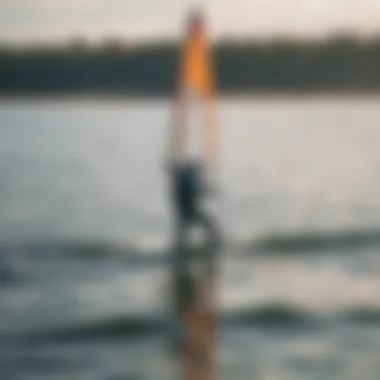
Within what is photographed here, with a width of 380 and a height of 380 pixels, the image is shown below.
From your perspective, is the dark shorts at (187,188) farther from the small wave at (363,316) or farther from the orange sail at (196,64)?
the small wave at (363,316)

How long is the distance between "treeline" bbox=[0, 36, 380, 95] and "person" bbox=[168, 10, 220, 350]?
0.62 feet

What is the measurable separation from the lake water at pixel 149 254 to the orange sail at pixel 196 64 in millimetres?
799

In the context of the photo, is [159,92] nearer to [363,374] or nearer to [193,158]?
[193,158]

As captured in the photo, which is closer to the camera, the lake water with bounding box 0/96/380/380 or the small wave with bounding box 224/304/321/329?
the lake water with bounding box 0/96/380/380

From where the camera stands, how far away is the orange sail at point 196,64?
5555 mm

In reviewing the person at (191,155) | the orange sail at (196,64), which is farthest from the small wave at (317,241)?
the orange sail at (196,64)

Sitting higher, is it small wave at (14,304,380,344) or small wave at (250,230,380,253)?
small wave at (250,230,380,253)

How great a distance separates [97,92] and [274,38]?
3.62 ft

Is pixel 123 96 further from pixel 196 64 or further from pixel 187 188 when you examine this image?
pixel 196 64

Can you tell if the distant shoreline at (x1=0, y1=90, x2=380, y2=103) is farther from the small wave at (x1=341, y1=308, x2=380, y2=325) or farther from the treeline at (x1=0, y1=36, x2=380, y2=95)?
the small wave at (x1=341, y1=308, x2=380, y2=325)

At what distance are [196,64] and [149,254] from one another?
1.63 meters

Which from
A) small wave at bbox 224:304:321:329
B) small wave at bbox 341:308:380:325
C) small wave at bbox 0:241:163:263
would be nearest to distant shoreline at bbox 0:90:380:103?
small wave at bbox 0:241:163:263

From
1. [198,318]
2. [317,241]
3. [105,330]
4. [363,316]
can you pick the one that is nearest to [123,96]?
[317,241]

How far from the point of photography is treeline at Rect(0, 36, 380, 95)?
6121 mm
